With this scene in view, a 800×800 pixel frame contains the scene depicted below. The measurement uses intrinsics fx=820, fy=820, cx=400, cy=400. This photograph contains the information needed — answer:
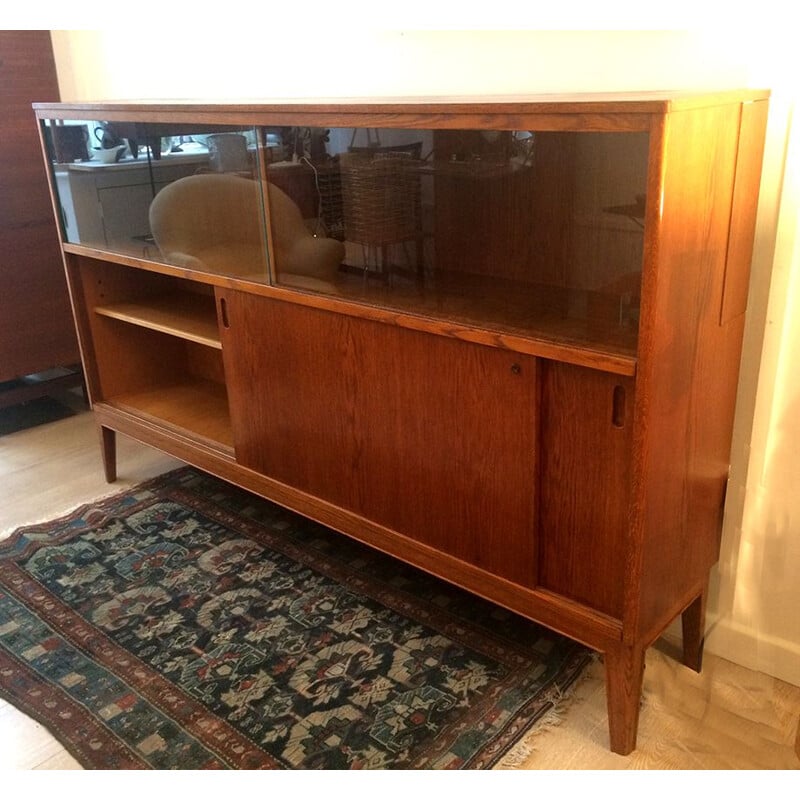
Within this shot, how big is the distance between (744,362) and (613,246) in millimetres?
394

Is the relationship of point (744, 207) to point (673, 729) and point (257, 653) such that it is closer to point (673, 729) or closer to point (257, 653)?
point (673, 729)

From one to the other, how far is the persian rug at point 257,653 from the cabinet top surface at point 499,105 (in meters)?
1.05

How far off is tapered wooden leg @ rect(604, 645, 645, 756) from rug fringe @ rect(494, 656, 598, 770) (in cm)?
11

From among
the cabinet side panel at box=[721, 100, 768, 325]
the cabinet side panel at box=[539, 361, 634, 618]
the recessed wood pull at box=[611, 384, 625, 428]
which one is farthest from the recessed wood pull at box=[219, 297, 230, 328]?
the cabinet side panel at box=[721, 100, 768, 325]

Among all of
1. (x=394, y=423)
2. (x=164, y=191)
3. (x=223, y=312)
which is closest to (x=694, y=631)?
(x=394, y=423)

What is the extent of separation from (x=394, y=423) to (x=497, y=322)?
1.06 feet

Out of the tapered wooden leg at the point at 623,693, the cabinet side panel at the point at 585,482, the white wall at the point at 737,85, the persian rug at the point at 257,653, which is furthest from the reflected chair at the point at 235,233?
the tapered wooden leg at the point at 623,693

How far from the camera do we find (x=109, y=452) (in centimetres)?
248

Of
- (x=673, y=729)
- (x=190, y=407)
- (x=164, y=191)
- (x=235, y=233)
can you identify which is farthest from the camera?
(x=190, y=407)


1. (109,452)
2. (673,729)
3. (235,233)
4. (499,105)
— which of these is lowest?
(673,729)

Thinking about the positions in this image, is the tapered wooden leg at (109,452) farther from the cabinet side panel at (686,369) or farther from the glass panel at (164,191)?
the cabinet side panel at (686,369)

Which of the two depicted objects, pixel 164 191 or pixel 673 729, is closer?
pixel 673 729

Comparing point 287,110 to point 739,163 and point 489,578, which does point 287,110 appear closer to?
point 739,163

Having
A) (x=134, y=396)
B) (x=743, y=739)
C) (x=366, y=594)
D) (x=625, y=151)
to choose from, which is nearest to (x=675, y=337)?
(x=625, y=151)
